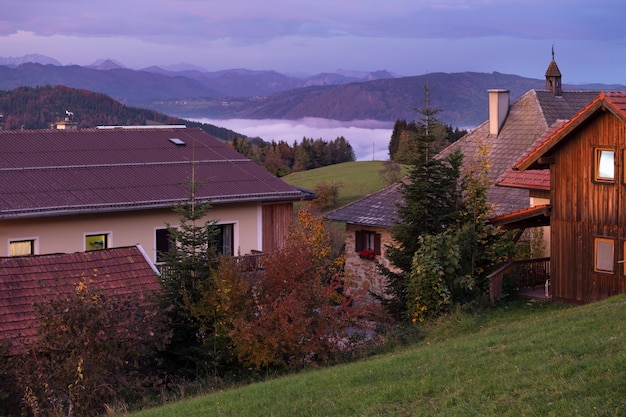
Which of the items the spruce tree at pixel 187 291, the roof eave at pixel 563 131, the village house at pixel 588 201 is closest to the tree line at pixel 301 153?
the roof eave at pixel 563 131

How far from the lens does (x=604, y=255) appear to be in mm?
22219

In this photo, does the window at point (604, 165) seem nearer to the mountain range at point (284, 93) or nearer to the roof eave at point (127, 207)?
the roof eave at point (127, 207)

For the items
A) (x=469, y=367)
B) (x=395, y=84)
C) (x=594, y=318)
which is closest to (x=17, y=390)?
(x=469, y=367)

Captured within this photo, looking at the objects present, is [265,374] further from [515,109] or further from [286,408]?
[515,109]

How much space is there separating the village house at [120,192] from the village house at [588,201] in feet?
38.0

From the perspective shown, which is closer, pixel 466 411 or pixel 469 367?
pixel 466 411

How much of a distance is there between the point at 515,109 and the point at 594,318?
22.4m

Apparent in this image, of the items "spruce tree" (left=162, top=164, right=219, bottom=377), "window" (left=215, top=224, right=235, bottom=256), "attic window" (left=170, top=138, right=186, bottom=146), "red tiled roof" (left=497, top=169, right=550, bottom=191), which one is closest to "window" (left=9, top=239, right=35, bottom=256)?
"window" (left=215, top=224, right=235, bottom=256)

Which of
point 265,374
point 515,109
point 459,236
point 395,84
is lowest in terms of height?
point 265,374

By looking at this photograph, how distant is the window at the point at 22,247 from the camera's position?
28420mm

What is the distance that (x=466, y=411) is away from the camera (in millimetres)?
10234

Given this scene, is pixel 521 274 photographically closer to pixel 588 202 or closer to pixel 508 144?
pixel 588 202

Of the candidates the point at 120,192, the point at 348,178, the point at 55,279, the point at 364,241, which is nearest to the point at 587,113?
the point at 55,279

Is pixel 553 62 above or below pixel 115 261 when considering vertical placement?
above
